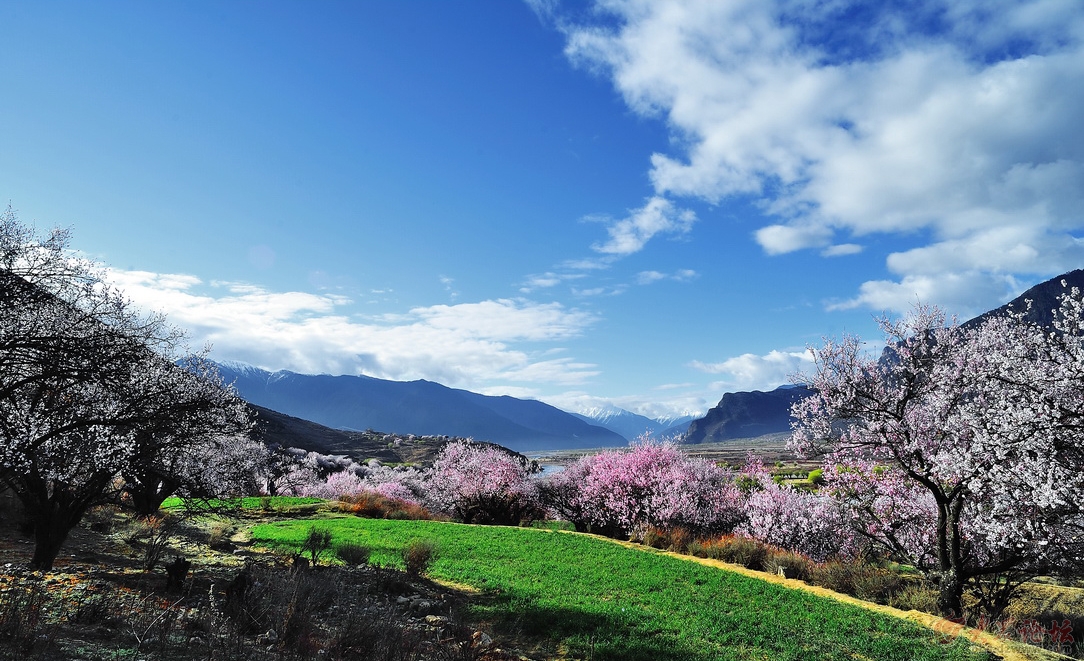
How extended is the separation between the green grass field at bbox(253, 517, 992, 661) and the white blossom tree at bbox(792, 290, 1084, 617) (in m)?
4.02

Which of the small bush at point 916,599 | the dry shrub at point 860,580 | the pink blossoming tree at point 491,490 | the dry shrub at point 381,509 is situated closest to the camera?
the small bush at point 916,599

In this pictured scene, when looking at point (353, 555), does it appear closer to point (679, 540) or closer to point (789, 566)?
point (679, 540)

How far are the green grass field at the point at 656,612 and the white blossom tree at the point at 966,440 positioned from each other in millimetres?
4021

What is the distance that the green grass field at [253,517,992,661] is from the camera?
9.20 m

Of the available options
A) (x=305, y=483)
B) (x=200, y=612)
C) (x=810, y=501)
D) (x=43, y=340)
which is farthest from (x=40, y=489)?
(x=305, y=483)

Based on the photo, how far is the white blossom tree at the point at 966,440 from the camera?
10.6m

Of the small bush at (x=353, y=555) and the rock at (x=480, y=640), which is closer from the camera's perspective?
the rock at (x=480, y=640)

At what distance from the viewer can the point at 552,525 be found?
29141mm

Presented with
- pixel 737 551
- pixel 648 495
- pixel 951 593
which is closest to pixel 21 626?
pixel 951 593

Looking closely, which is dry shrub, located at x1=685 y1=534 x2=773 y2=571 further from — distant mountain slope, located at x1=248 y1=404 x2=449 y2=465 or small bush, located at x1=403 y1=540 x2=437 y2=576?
distant mountain slope, located at x1=248 y1=404 x2=449 y2=465

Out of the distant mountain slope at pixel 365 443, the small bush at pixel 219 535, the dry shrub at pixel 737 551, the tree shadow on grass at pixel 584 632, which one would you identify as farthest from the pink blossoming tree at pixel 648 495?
the distant mountain slope at pixel 365 443

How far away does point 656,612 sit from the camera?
37.0 ft

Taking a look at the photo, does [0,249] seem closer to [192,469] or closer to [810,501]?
[192,469]

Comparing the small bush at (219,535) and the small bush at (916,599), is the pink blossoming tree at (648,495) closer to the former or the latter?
the small bush at (916,599)
